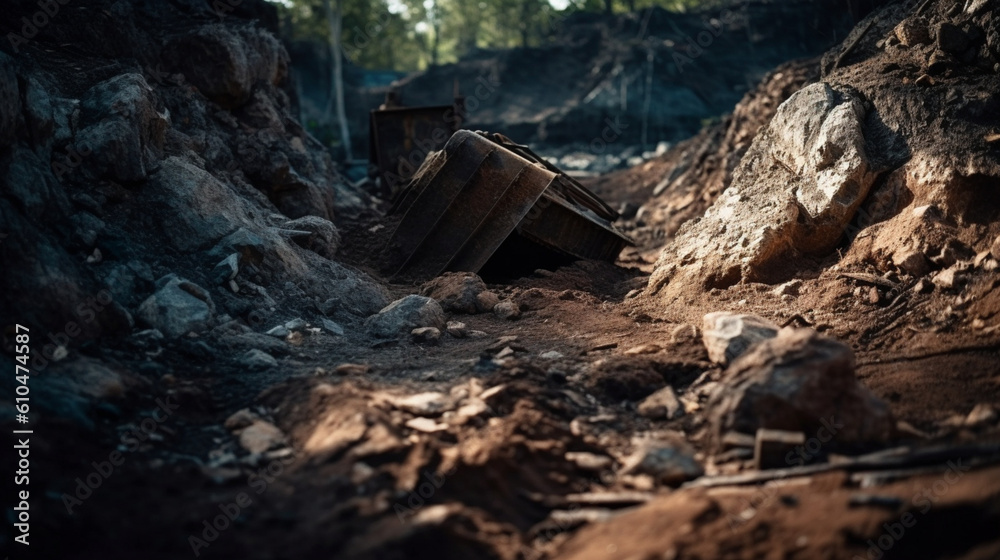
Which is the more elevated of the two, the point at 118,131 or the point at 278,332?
the point at 118,131

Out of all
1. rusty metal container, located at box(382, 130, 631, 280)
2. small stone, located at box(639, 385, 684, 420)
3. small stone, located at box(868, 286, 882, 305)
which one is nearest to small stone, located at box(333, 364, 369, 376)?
small stone, located at box(639, 385, 684, 420)

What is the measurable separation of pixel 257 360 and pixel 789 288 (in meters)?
4.13

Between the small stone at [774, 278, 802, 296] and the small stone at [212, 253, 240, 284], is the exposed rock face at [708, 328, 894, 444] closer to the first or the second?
the small stone at [774, 278, 802, 296]

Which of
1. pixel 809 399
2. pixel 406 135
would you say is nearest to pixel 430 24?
pixel 406 135

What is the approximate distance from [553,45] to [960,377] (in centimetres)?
3028

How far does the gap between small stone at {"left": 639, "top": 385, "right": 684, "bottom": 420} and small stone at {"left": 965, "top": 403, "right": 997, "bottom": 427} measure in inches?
56.6

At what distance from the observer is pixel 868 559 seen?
9.37ft

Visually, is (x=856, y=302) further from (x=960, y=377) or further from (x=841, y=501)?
(x=841, y=501)

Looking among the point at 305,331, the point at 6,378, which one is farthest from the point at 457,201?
the point at 6,378

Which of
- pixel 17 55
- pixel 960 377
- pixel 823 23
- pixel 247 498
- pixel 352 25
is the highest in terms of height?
pixel 352 25

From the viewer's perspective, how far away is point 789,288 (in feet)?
20.5

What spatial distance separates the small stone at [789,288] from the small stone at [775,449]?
282 cm

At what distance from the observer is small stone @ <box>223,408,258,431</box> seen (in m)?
4.38

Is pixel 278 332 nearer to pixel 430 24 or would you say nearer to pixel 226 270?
pixel 226 270
